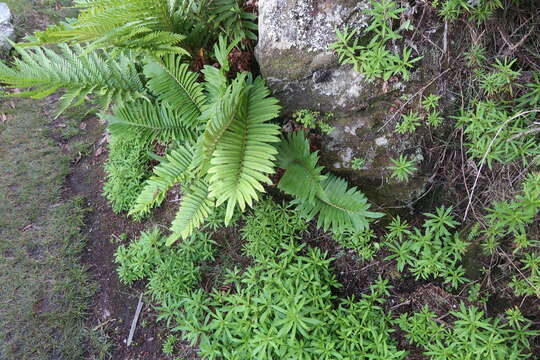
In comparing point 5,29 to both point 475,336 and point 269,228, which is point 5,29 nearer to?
point 269,228

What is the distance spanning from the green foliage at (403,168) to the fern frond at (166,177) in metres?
1.44

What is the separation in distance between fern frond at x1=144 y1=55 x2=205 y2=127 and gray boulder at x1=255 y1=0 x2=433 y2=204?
0.54 metres

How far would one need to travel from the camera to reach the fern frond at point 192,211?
253 centimetres

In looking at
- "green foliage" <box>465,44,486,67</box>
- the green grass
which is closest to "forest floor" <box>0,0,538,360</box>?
the green grass

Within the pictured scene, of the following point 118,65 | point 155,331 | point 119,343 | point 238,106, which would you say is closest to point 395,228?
point 238,106

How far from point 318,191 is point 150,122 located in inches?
55.6

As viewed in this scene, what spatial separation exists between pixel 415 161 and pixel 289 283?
1.14 metres

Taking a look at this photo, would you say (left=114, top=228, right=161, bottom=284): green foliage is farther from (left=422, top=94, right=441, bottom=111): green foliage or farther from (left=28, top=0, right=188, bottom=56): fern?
(left=422, top=94, right=441, bottom=111): green foliage

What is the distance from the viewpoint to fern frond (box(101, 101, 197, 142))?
282 centimetres

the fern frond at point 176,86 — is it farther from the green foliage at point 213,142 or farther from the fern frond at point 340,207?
the fern frond at point 340,207

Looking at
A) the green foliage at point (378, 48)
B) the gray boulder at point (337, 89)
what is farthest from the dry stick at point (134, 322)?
the green foliage at point (378, 48)

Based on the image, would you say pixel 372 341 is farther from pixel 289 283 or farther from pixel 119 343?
pixel 119 343

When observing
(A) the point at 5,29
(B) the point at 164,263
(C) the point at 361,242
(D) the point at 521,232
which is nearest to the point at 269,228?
(C) the point at 361,242

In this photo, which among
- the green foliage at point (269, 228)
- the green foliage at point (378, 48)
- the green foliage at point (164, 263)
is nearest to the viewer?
the green foliage at point (378, 48)
